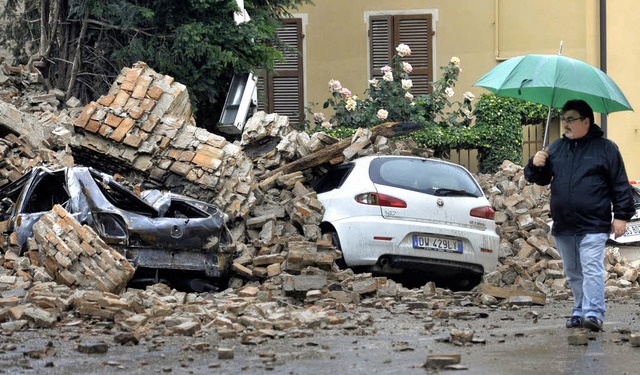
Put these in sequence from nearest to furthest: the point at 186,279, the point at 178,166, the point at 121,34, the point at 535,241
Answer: the point at 186,279, the point at 178,166, the point at 535,241, the point at 121,34

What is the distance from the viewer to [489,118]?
948 inches

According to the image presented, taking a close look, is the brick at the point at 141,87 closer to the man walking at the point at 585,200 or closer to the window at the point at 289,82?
the man walking at the point at 585,200

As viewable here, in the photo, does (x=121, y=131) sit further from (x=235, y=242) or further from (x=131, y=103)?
(x=235, y=242)

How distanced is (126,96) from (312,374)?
893 cm

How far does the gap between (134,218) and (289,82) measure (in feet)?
45.1

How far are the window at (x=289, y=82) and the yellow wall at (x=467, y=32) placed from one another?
159 mm

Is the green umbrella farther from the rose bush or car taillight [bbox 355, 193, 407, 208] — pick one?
the rose bush

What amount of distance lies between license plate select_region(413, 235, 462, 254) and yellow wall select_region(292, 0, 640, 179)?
12.3 metres

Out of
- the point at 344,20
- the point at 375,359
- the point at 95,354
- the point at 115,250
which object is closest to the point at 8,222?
the point at 115,250

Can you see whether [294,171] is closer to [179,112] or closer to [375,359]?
[179,112]

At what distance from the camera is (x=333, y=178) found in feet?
51.4

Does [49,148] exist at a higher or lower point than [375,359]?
higher

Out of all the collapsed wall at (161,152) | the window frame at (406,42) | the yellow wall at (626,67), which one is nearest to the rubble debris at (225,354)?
the collapsed wall at (161,152)

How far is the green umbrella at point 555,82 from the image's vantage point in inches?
430
